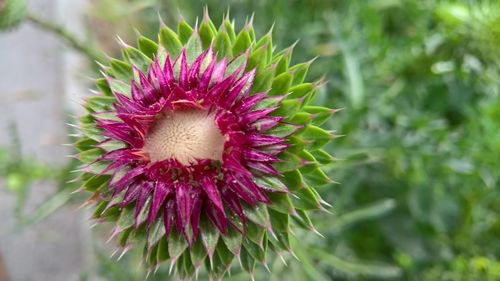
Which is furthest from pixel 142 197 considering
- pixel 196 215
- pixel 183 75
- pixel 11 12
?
pixel 11 12

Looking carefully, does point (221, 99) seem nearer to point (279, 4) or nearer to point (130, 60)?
point (130, 60)

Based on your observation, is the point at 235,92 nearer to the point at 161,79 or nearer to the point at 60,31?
the point at 161,79

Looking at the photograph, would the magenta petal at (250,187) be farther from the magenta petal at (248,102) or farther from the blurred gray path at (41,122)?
the blurred gray path at (41,122)

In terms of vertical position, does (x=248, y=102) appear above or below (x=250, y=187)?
above

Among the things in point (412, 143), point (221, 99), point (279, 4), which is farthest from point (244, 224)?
point (279, 4)

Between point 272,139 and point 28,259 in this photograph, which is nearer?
point 272,139

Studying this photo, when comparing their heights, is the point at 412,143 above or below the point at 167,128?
below

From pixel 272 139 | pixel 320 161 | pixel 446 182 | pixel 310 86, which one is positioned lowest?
pixel 446 182
